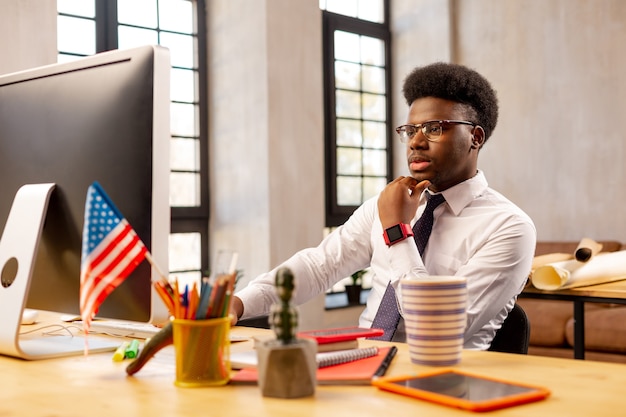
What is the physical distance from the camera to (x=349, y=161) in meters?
5.63

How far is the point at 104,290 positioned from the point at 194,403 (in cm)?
32

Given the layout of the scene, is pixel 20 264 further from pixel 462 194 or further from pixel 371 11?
pixel 371 11

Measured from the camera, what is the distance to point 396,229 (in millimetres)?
1936

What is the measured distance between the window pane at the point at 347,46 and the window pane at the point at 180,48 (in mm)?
1223

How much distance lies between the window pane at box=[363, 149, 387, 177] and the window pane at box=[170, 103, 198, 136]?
5.04 ft

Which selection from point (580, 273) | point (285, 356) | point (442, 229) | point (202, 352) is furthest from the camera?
point (580, 273)

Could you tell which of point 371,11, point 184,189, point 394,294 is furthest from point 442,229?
point 371,11

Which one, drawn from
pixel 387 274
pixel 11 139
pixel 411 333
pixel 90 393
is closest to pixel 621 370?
pixel 411 333

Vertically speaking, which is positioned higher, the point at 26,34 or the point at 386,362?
the point at 26,34

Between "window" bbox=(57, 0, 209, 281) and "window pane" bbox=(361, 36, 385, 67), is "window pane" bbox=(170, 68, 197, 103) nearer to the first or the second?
"window" bbox=(57, 0, 209, 281)

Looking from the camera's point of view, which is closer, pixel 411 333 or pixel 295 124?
pixel 411 333

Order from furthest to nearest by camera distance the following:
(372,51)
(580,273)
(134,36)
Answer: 1. (372,51)
2. (134,36)
3. (580,273)

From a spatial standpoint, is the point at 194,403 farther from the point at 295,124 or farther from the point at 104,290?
Answer: the point at 295,124

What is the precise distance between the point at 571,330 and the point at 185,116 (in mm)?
2520
